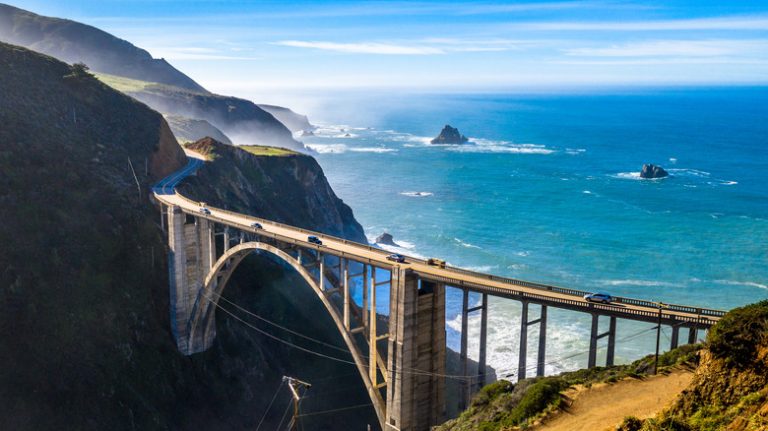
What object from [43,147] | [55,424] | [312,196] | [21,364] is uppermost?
[43,147]

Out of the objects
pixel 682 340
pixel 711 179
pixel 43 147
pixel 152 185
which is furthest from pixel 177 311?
pixel 711 179

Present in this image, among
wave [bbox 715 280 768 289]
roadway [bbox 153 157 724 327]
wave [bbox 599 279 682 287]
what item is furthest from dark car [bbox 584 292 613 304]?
wave [bbox 715 280 768 289]

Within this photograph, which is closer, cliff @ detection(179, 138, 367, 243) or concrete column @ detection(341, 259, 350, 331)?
concrete column @ detection(341, 259, 350, 331)

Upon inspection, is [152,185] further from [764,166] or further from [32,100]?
[764,166]

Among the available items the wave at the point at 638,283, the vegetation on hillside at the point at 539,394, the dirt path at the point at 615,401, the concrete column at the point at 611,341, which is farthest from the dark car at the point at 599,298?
the wave at the point at 638,283

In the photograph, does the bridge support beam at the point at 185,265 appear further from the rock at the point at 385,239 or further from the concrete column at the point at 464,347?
the rock at the point at 385,239

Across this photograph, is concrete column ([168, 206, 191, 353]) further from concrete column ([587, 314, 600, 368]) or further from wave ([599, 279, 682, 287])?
wave ([599, 279, 682, 287])
